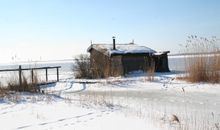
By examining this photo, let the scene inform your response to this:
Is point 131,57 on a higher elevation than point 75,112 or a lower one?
higher

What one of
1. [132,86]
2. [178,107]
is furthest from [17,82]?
[178,107]

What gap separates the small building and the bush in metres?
0.32

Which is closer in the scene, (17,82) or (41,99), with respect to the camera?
(41,99)

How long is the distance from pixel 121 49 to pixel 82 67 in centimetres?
317

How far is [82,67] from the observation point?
22.5 meters

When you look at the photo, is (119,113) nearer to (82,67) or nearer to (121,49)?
(82,67)

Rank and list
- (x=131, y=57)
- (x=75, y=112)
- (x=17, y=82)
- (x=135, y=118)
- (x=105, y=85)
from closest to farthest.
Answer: (x=135, y=118)
(x=75, y=112)
(x=17, y=82)
(x=105, y=85)
(x=131, y=57)

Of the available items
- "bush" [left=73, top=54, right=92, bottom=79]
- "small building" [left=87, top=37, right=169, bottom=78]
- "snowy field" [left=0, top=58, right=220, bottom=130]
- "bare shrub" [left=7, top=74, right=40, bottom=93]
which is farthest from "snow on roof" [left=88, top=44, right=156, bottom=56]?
"snowy field" [left=0, top=58, right=220, bottom=130]

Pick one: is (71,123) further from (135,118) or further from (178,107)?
(178,107)

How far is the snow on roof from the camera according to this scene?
23297 millimetres

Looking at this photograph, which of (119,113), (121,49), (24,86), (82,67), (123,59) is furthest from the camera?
(121,49)

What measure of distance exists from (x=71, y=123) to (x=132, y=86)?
28.7 feet

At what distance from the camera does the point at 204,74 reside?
605 inches

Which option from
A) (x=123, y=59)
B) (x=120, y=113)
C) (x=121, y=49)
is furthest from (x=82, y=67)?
(x=120, y=113)
